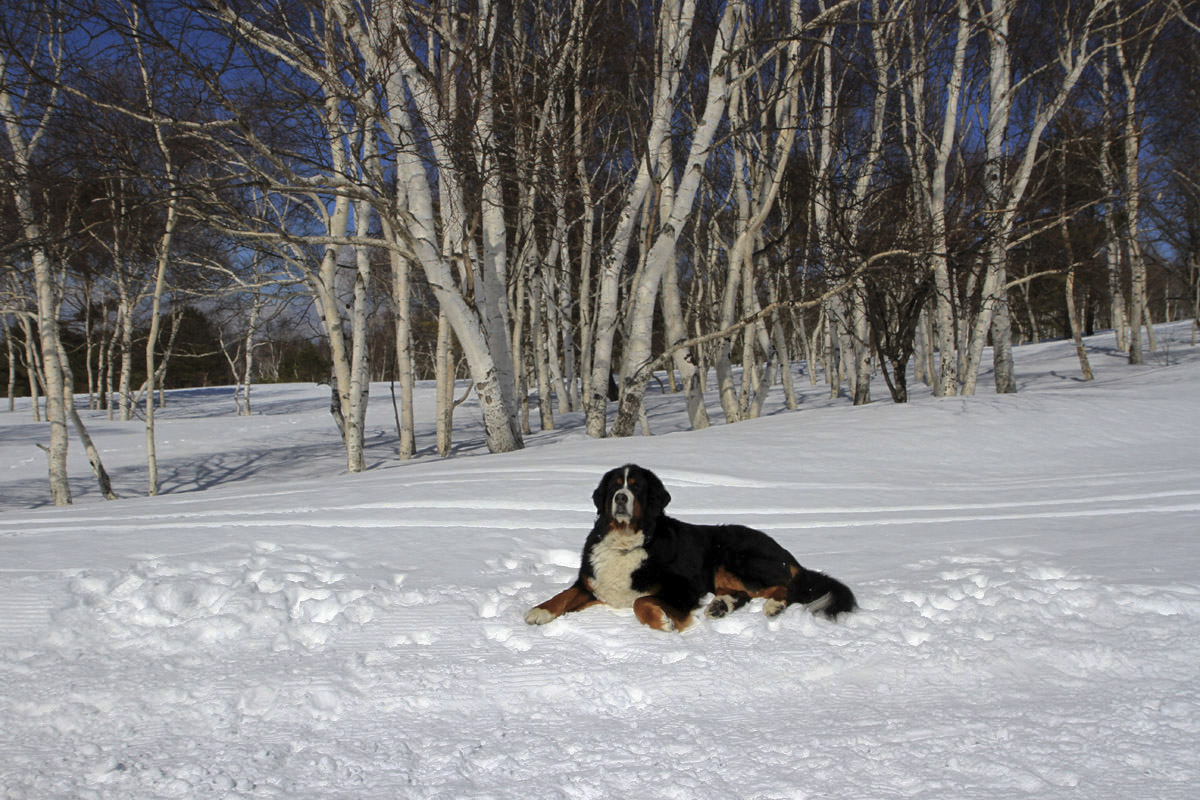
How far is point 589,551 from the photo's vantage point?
12.5 feet

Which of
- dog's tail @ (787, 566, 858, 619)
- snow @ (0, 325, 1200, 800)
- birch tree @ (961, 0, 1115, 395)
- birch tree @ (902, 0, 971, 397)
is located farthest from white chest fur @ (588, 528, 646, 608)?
birch tree @ (961, 0, 1115, 395)

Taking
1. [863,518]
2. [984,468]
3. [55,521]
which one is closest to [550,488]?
[863,518]

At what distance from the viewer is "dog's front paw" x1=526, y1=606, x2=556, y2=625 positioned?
11.6 feet

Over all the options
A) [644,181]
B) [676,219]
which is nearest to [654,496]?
[676,219]

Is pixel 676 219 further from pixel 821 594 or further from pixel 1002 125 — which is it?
pixel 1002 125

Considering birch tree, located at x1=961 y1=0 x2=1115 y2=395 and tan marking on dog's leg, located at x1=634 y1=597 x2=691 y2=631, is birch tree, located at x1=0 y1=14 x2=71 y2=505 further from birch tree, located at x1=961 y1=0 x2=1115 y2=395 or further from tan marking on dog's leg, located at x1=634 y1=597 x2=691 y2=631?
birch tree, located at x1=961 y1=0 x2=1115 y2=395

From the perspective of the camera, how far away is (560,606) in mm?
3596

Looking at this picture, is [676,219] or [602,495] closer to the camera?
[602,495]

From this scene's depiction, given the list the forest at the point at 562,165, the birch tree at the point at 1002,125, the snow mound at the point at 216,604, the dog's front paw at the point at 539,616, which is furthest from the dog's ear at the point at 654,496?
the birch tree at the point at 1002,125

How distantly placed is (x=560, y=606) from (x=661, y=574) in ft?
1.76

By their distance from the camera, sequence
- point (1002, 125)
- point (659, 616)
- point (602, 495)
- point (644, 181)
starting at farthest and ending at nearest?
1. point (1002, 125)
2. point (644, 181)
3. point (602, 495)
4. point (659, 616)

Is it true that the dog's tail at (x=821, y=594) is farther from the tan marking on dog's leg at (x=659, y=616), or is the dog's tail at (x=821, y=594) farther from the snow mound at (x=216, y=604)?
the snow mound at (x=216, y=604)

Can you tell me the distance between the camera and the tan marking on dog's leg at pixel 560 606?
140 inches

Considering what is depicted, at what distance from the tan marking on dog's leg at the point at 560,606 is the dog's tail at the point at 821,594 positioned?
3.50 ft
